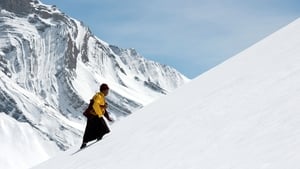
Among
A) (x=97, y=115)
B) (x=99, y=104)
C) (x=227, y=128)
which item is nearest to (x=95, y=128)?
(x=97, y=115)

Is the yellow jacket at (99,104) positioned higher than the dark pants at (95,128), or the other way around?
the yellow jacket at (99,104)

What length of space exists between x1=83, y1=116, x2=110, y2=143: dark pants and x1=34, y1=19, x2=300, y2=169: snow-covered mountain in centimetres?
26

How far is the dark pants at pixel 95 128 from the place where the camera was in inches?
501

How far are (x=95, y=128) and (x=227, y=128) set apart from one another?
4784mm

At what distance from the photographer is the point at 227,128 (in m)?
8.56

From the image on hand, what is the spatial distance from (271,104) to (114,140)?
3.95 metres

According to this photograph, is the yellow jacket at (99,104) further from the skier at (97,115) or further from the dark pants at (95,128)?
the dark pants at (95,128)

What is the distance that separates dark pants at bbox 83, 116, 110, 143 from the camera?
41.8 feet

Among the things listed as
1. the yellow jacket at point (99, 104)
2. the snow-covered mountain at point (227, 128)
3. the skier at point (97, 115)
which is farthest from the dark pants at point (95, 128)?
the snow-covered mountain at point (227, 128)

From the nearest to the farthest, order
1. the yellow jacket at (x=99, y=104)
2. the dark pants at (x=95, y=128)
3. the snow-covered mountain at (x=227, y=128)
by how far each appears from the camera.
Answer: the snow-covered mountain at (x=227, y=128) < the yellow jacket at (x=99, y=104) < the dark pants at (x=95, y=128)

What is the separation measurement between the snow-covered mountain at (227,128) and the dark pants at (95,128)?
0.85 feet

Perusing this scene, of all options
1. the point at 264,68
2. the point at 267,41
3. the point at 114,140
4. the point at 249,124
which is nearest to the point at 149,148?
the point at 249,124

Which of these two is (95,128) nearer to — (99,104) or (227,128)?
(99,104)

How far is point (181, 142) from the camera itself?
29.8 ft
